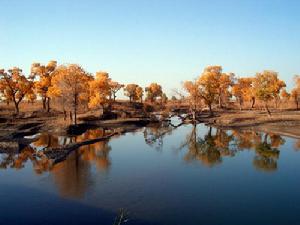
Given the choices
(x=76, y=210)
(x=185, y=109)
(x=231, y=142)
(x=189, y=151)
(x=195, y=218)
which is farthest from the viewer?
(x=185, y=109)

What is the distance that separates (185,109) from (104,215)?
334ft

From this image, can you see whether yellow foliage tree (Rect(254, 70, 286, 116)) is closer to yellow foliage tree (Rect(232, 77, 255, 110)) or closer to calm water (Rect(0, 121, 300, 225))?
yellow foliage tree (Rect(232, 77, 255, 110))

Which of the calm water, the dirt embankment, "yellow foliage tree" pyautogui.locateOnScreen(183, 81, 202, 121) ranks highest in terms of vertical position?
"yellow foliage tree" pyautogui.locateOnScreen(183, 81, 202, 121)

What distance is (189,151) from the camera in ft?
143

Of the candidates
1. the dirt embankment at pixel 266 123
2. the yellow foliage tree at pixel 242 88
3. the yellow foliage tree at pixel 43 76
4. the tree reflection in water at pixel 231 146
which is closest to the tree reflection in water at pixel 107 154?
the tree reflection in water at pixel 231 146

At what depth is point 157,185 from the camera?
89.8 ft

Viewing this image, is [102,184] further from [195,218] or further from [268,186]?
[268,186]

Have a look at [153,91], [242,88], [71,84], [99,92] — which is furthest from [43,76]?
[242,88]

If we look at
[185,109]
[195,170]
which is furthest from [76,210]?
[185,109]

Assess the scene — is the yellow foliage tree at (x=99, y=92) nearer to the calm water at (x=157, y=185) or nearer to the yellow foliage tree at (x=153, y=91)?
the calm water at (x=157, y=185)

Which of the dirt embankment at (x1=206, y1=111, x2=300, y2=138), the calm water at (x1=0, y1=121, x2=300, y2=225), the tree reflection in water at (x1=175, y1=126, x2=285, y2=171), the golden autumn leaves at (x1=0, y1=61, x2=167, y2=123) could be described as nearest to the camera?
the calm water at (x1=0, y1=121, x2=300, y2=225)

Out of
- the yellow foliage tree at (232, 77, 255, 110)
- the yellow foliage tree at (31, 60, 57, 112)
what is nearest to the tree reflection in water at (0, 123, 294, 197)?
the yellow foliage tree at (31, 60, 57, 112)

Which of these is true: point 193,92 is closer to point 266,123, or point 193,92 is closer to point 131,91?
point 266,123

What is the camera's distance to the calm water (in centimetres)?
2061
